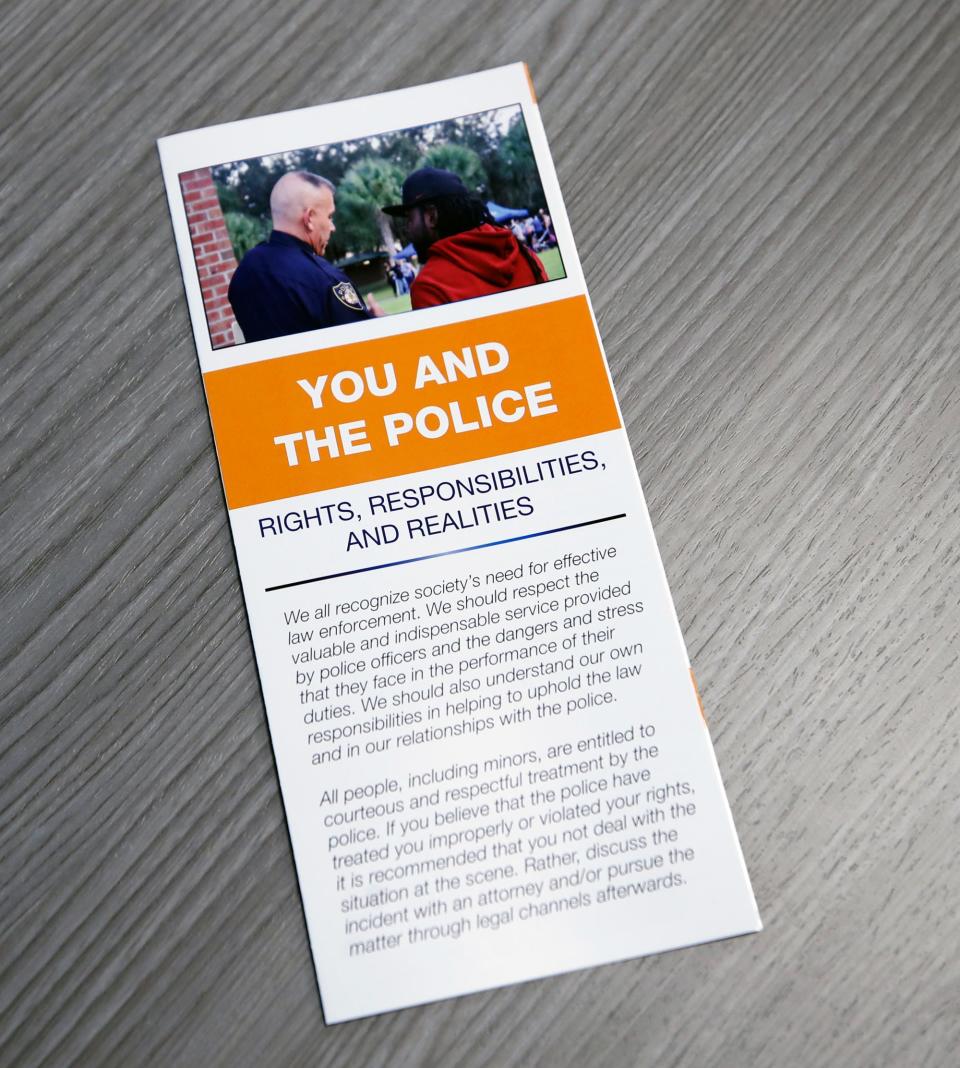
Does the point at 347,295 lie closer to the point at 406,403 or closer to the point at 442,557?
the point at 406,403

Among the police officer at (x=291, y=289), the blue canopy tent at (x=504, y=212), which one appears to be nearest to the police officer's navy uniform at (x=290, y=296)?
the police officer at (x=291, y=289)

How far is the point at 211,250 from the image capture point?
0.68 m

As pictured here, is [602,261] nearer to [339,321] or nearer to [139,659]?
[339,321]

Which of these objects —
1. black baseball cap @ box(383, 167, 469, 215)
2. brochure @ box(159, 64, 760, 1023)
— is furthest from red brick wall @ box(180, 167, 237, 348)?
black baseball cap @ box(383, 167, 469, 215)

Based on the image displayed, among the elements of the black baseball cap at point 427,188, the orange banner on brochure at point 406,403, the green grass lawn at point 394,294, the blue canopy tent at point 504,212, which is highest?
the black baseball cap at point 427,188

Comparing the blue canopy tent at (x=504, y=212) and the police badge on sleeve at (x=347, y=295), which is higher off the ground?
the blue canopy tent at (x=504, y=212)

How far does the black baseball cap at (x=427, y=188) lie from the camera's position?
0.68 meters

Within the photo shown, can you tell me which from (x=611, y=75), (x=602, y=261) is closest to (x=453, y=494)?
(x=602, y=261)

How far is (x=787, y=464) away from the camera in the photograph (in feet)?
2.13

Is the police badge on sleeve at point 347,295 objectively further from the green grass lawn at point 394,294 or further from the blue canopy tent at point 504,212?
the blue canopy tent at point 504,212

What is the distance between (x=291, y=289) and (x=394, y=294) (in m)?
0.07

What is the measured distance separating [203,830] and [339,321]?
344mm

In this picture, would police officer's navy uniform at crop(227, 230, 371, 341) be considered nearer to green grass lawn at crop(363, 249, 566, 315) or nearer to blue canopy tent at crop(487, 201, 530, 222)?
green grass lawn at crop(363, 249, 566, 315)

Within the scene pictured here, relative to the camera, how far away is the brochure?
1.91 feet
